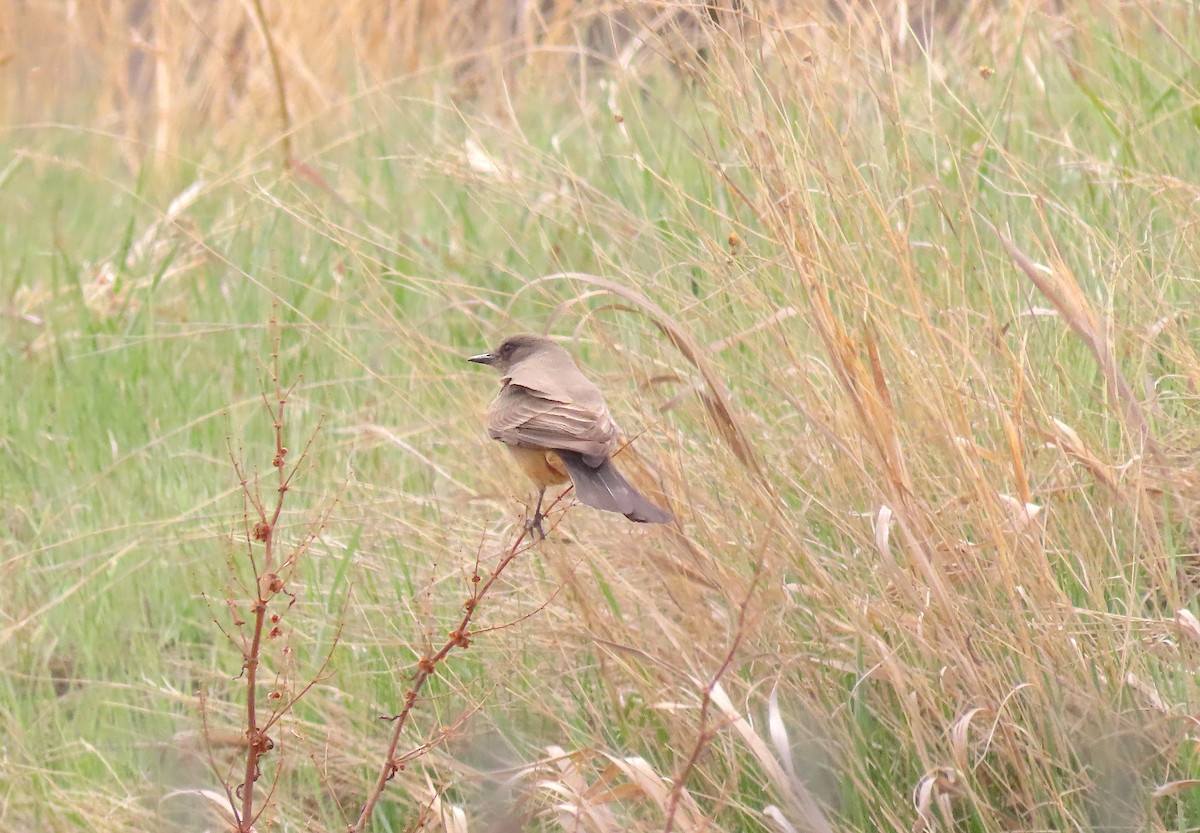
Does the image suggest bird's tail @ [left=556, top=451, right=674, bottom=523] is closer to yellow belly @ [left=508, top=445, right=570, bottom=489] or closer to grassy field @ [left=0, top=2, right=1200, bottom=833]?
yellow belly @ [left=508, top=445, right=570, bottom=489]

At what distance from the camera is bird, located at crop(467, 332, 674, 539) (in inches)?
97.0

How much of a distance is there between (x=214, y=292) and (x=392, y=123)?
1275 millimetres

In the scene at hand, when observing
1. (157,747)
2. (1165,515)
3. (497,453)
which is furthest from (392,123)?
Result: (1165,515)

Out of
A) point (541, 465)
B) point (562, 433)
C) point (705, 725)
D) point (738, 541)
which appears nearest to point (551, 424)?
point (562, 433)

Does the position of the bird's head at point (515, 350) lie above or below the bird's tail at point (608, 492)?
above

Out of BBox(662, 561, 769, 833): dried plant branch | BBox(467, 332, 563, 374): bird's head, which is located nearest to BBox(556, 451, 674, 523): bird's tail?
BBox(662, 561, 769, 833): dried plant branch

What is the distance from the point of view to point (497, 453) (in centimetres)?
347

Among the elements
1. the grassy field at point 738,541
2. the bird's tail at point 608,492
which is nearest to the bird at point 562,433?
the bird's tail at point 608,492

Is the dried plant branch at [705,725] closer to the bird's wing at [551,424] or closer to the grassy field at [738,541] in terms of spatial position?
the grassy field at [738,541]

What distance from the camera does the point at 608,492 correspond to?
97.5 inches

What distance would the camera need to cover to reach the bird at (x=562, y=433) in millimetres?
2463

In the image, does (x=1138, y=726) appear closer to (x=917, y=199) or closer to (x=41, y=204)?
(x=917, y=199)

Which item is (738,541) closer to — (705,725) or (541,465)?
(541,465)

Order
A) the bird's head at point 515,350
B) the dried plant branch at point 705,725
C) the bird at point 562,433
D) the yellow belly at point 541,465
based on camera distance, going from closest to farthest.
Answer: the dried plant branch at point 705,725 → the bird at point 562,433 → the yellow belly at point 541,465 → the bird's head at point 515,350
